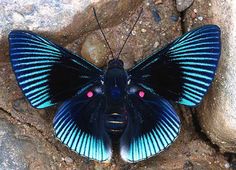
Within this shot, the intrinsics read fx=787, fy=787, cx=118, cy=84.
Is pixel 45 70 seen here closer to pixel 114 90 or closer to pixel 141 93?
pixel 114 90

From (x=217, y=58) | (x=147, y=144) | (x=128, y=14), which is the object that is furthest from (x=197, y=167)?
(x=128, y=14)

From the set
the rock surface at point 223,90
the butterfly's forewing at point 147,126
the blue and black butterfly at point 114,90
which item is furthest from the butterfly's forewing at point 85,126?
the rock surface at point 223,90

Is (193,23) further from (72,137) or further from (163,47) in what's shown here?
(72,137)

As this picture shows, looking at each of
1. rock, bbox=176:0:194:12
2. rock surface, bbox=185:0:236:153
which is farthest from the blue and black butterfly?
rock, bbox=176:0:194:12

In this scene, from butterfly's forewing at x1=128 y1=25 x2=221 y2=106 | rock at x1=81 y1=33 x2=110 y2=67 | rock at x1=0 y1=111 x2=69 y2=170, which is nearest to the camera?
butterfly's forewing at x1=128 y1=25 x2=221 y2=106

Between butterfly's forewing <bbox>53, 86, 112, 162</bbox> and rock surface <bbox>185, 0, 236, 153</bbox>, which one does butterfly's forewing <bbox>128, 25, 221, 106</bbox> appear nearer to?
rock surface <bbox>185, 0, 236, 153</bbox>

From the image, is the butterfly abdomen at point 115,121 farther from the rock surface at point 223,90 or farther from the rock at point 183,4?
the rock at point 183,4
